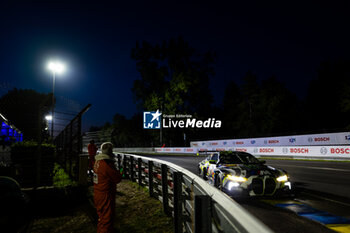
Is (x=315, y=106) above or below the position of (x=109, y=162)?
above

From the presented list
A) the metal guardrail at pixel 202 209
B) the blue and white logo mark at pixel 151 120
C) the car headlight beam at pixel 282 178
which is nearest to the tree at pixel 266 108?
the blue and white logo mark at pixel 151 120

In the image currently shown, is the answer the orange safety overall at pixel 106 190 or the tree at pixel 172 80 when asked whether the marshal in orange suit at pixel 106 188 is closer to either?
the orange safety overall at pixel 106 190

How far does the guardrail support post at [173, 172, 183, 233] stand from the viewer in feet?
12.9

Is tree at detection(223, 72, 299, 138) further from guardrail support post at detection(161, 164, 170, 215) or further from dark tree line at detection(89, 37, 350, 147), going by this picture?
guardrail support post at detection(161, 164, 170, 215)

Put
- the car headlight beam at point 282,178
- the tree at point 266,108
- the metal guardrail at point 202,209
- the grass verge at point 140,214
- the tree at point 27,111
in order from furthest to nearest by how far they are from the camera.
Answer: the tree at point 266,108 → the tree at point 27,111 → the car headlight beam at point 282,178 → the grass verge at point 140,214 → the metal guardrail at point 202,209

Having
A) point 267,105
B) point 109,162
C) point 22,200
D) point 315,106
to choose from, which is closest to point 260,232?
point 109,162

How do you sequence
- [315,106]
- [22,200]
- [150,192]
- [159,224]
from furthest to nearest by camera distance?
[315,106] → [150,192] → [159,224] → [22,200]

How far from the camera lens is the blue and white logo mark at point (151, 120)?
40906 mm

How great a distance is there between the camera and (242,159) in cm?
818

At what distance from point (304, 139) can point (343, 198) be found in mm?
17761

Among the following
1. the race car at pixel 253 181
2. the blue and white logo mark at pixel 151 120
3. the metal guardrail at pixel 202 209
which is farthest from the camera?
the blue and white logo mark at pixel 151 120

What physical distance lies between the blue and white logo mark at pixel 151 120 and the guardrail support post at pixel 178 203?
36712 mm

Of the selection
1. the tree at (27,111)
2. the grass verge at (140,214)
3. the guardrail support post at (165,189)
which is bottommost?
the grass verge at (140,214)

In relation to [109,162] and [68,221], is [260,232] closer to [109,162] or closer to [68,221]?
[109,162]
